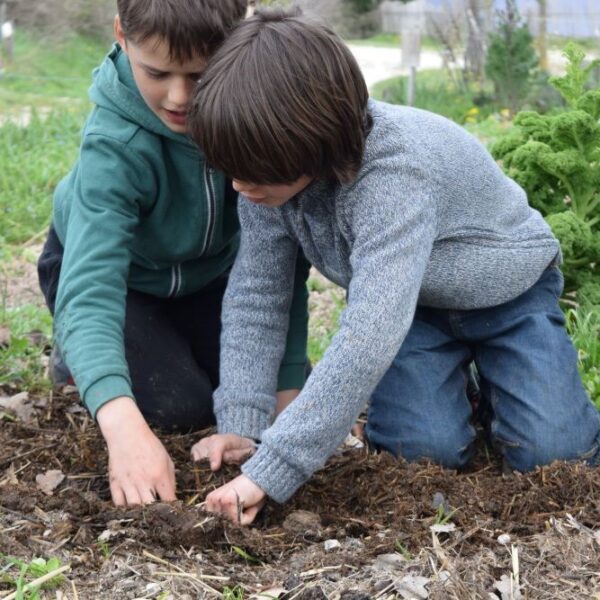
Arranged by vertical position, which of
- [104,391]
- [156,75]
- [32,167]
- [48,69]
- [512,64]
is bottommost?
[48,69]

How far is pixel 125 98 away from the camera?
2791 millimetres

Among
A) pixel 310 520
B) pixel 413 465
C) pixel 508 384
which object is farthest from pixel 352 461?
pixel 508 384

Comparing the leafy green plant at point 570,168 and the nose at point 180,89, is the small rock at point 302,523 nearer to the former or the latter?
the nose at point 180,89

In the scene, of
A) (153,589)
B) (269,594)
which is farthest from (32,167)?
(269,594)

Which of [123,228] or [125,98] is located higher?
[125,98]

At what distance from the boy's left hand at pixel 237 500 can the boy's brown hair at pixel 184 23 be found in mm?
1023

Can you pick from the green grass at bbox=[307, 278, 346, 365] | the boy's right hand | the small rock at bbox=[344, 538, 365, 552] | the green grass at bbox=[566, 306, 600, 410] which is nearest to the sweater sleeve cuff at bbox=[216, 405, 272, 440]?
the boy's right hand

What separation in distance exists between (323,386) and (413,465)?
0.45 metres

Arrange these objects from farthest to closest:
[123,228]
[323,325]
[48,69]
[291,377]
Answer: [48,69]
[323,325]
[291,377]
[123,228]

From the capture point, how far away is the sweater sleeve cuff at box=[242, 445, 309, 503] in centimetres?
234

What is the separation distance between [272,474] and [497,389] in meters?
0.92

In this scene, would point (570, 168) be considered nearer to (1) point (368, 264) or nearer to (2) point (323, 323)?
(2) point (323, 323)

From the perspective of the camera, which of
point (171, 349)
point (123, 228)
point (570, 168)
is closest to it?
point (123, 228)

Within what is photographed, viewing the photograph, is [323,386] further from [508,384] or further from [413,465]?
[508,384]
